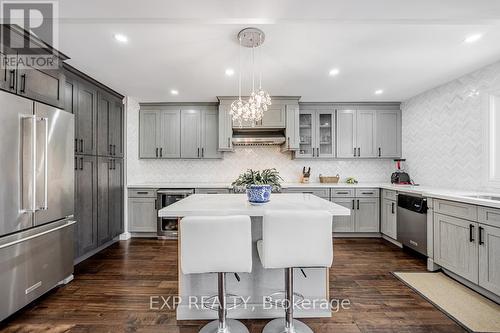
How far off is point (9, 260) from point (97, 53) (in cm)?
→ 216

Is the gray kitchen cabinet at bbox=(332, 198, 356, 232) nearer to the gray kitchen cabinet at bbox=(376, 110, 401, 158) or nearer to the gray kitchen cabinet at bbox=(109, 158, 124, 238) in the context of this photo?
the gray kitchen cabinet at bbox=(376, 110, 401, 158)

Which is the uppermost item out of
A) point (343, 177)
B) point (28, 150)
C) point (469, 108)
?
point (469, 108)

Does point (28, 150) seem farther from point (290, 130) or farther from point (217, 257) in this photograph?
point (290, 130)

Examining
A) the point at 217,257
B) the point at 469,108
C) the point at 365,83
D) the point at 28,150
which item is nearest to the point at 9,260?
the point at 28,150

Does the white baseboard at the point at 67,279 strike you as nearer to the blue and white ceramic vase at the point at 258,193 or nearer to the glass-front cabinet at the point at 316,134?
the blue and white ceramic vase at the point at 258,193

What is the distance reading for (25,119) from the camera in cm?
211

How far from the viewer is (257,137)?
14.8ft

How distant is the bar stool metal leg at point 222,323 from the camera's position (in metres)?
1.76

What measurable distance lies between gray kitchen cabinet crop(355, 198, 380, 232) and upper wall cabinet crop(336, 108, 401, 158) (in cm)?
92

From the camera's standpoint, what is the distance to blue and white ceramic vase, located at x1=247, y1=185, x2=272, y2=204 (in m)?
2.09

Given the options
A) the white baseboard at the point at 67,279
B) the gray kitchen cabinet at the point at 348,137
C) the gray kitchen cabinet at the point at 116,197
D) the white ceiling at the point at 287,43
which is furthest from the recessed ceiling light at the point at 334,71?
the white baseboard at the point at 67,279

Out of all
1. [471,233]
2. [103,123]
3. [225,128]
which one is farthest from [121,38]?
[471,233]

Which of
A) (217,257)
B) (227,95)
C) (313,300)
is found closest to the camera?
(217,257)

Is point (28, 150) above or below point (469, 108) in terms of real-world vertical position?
below
